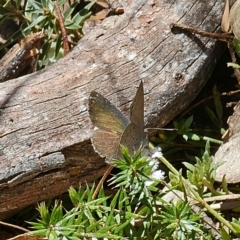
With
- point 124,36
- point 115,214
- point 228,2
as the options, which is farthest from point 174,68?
point 115,214

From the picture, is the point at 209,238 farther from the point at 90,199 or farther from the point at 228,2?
the point at 228,2

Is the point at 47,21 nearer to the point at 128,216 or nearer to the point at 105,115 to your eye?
the point at 105,115

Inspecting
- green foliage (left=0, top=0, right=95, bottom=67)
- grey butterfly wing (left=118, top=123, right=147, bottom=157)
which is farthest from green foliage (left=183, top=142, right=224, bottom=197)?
green foliage (left=0, top=0, right=95, bottom=67)

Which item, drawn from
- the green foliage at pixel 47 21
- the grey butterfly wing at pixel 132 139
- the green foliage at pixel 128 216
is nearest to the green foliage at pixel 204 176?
the green foliage at pixel 128 216

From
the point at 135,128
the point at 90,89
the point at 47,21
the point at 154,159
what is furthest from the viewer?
the point at 47,21

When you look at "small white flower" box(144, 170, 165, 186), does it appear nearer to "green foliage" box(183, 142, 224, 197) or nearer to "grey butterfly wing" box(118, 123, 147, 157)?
"grey butterfly wing" box(118, 123, 147, 157)

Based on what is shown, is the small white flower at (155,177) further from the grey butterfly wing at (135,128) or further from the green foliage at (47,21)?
the green foliage at (47,21)

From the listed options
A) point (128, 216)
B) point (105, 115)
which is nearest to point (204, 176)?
point (128, 216)
